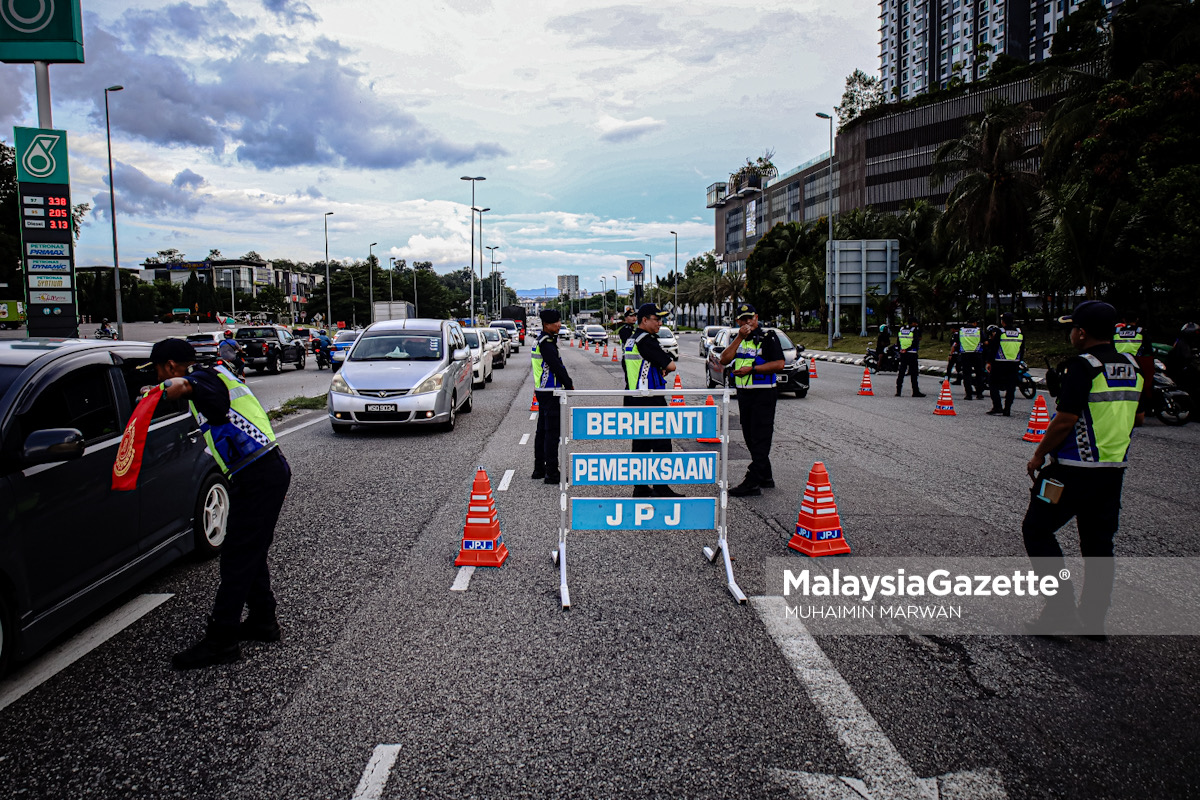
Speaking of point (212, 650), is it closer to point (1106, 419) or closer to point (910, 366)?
point (1106, 419)

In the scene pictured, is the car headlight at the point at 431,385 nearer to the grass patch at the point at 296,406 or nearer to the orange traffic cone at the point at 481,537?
the grass patch at the point at 296,406

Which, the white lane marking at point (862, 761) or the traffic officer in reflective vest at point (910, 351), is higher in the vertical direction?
the traffic officer in reflective vest at point (910, 351)

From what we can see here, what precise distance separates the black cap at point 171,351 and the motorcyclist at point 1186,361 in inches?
615

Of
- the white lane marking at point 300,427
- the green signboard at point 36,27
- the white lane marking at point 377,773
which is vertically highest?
the green signboard at point 36,27

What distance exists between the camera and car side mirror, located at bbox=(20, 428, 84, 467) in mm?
3873

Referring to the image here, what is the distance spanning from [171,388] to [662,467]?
9.78 feet

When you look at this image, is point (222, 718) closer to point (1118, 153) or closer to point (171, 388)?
point (171, 388)

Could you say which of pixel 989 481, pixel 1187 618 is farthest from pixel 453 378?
pixel 1187 618

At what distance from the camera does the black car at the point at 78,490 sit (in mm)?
3895

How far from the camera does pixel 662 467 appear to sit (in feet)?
17.9

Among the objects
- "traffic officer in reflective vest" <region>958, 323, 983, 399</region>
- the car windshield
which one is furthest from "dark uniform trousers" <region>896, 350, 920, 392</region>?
the car windshield

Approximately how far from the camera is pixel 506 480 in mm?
9109

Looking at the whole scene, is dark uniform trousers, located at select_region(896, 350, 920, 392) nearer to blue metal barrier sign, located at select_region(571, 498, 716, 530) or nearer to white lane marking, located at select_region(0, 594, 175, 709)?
blue metal barrier sign, located at select_region(571, 498, 716, 530)

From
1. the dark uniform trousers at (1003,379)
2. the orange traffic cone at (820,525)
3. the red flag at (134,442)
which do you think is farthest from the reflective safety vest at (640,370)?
the dark uniform trousers at (1003,379)
